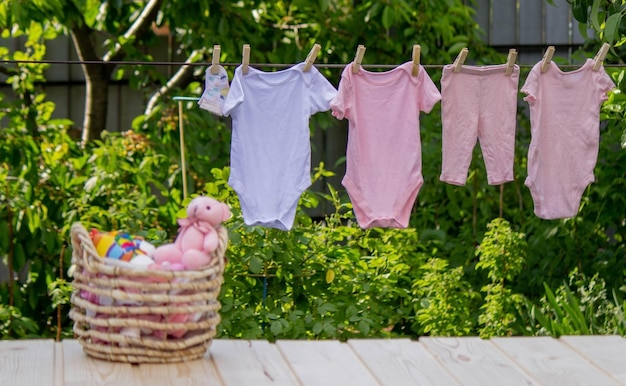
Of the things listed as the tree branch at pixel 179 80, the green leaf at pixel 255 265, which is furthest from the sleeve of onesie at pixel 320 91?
the tree branch at pixel 179 80

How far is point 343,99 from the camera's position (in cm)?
302

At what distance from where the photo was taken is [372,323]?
3.60 m

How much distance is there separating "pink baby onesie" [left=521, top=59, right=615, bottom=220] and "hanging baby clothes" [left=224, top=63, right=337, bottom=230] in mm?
604

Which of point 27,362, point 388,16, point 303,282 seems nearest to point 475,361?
point 27,362

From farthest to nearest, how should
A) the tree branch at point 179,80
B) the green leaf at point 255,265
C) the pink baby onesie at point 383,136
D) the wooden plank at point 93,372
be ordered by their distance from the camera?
the tree branch at point 179,80
the green leaf at point 255,265
the pink baby onesie at point 383,136
the wooden plank at point 93,372

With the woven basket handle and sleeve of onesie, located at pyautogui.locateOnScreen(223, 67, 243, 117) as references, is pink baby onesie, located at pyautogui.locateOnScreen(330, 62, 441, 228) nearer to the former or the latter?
sleeve of onesie, located at pyautogui.locateOnScreen(223, 67, 243, 117)

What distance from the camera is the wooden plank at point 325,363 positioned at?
2539 millimetres

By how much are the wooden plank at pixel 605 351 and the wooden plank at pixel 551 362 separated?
0.9 inches

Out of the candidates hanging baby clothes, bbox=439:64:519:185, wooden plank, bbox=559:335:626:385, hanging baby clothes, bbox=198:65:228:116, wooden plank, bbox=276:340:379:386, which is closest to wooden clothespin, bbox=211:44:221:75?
hanging baby clothes, bbox=198:65:228:116

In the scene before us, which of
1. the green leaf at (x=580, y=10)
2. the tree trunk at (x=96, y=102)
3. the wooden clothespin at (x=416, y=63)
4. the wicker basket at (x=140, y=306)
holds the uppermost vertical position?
the green leaf at (x=580, y=10)

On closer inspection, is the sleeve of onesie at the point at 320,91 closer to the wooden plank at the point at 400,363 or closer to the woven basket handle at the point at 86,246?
the wooden plank at the point at 400,363

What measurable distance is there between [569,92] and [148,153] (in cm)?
180

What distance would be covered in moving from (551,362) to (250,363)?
0.74m

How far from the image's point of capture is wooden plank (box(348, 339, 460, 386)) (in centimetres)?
256
